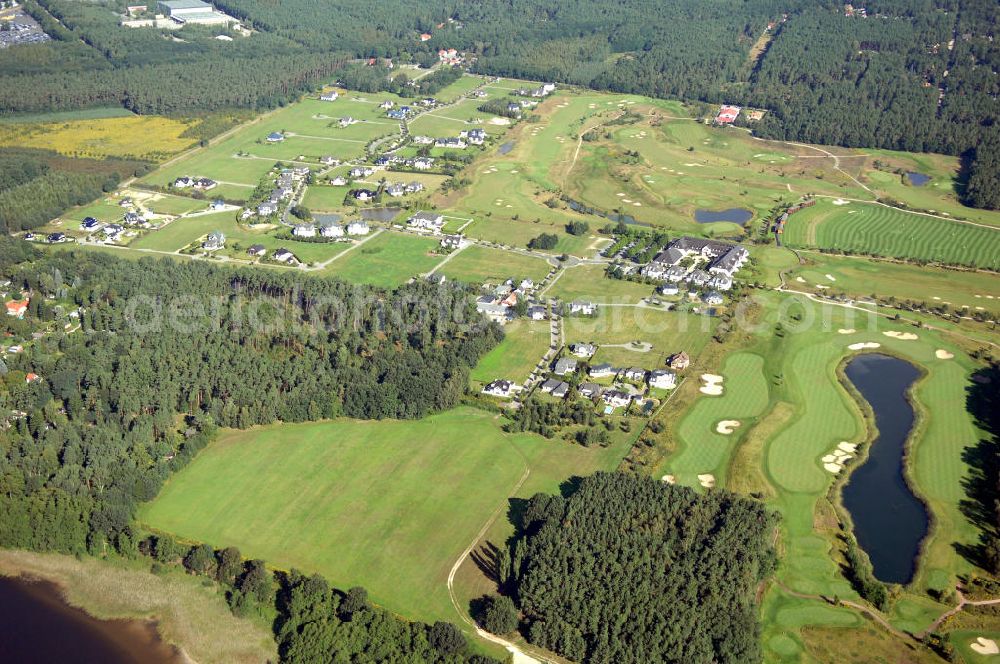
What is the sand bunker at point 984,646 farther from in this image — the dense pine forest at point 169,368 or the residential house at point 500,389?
the dense pine forest at point 169,368

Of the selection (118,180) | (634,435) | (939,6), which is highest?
(939,6)

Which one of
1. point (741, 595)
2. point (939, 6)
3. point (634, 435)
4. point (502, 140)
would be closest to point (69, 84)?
point (502, 140)

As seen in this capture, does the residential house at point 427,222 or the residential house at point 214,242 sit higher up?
the residential house at point 427,222

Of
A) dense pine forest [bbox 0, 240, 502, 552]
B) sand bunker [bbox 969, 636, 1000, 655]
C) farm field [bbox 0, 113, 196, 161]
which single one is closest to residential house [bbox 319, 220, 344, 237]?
dense pine forest [bbox 0, 240, 502, 552]

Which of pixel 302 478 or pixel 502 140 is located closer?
pixel 302 478

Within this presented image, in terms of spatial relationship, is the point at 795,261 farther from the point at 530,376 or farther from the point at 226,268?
the point at 226,268

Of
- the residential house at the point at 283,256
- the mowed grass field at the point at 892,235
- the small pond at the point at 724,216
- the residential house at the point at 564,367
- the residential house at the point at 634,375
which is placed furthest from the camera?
the small pond at the point at 724,216

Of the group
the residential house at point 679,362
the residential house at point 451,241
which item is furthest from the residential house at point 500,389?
the residential house at point 451,241
